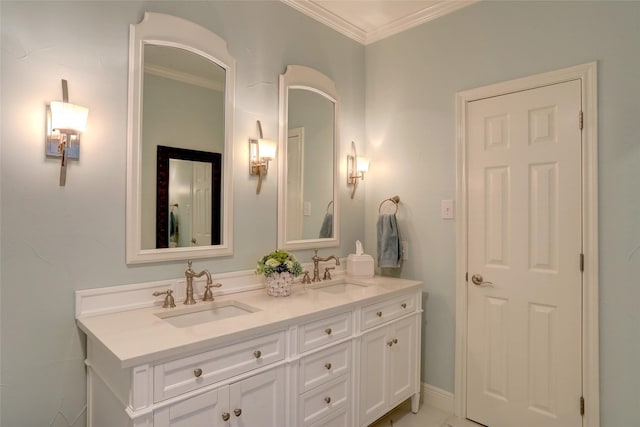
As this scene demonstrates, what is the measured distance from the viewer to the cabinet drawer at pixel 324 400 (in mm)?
1779

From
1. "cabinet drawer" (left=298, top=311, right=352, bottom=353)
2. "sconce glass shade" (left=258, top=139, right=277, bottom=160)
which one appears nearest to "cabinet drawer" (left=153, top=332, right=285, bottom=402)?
"cabinet drawer" (left=298, top=311, right=352, bottom=353)

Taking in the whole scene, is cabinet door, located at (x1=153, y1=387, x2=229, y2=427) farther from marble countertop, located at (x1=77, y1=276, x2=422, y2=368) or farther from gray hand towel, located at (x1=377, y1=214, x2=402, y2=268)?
gray hand towel, located at (x1=377, y1=214, x2=402, y2=268)

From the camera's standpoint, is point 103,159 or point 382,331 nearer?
point 103,159

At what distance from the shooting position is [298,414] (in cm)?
174

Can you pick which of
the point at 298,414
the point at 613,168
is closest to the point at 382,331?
the point at 298,414

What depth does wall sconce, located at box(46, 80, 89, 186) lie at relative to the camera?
4.86 ft

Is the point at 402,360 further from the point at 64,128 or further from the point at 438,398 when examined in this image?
the point at 64,128

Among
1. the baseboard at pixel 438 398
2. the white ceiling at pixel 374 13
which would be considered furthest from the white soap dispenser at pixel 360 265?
the white ceiling at pixel 374 13

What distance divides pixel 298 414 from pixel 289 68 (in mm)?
2009

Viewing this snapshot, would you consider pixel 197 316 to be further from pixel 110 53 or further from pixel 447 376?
pixel 447 376

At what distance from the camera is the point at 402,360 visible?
2.39 meters

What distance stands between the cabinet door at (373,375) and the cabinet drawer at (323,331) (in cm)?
18

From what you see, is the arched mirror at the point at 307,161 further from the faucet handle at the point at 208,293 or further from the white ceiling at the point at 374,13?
the faucet handle at the point at 208,293

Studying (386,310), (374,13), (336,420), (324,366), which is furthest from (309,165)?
(336,420)
